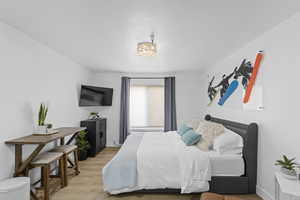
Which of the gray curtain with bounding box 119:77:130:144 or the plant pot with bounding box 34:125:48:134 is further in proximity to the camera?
the gray curtain with bounding box 119:77:130:144

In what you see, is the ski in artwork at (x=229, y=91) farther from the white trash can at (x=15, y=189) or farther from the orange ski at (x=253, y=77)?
the white trash can at (x=15, y=189)

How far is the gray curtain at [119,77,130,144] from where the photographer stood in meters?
5.24

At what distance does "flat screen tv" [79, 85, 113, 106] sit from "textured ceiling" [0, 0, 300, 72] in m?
1.51

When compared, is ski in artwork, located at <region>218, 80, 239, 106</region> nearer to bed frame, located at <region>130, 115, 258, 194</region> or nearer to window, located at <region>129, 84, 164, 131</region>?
bed frame, located at <region>130, 115, 258, 194</region>

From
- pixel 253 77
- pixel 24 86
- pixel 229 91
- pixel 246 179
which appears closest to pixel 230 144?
pixel 246 179

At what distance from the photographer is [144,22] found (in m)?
2.07

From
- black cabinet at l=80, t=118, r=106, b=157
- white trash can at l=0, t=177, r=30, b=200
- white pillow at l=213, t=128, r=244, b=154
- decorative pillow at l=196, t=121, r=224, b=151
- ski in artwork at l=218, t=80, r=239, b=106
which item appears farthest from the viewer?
black cabinet at l=80, t=118, r=106, b=157

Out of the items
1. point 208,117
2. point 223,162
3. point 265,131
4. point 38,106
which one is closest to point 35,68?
point 38,106

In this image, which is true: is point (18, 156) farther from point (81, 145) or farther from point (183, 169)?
point (183, 169)

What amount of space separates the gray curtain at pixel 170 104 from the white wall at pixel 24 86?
2895 mm

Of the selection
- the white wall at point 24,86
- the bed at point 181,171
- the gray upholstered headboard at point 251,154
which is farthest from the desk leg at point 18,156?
the gray upholstered headboard at point 251,154

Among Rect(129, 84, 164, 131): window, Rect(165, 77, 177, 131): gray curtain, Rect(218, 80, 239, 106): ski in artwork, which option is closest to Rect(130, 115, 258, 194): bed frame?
Rect(218, 80, 239, 106): ski in artwork

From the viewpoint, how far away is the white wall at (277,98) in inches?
74.7

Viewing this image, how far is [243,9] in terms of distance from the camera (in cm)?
176
